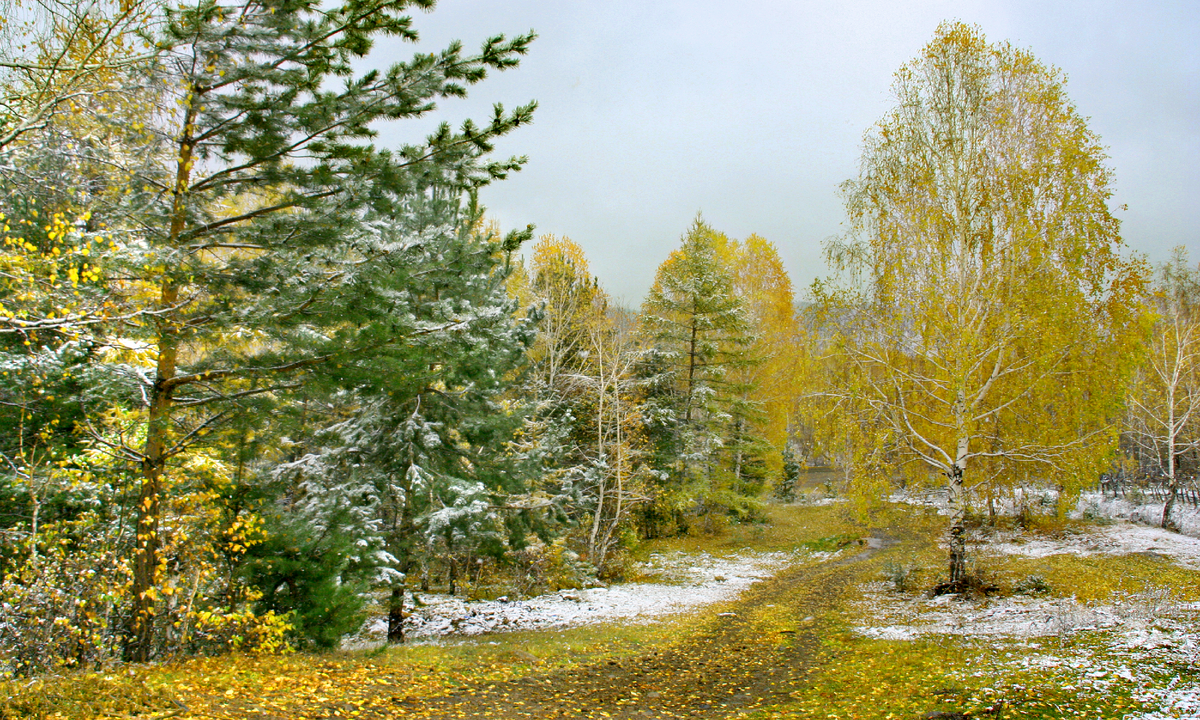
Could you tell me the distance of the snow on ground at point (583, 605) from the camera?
11.0m

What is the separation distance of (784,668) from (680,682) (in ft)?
4.98

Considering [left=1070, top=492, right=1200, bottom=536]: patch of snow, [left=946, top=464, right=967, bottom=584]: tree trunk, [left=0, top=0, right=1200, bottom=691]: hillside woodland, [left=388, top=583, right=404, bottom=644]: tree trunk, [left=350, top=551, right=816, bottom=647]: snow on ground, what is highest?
[left=0, top=0, right=1200, bottom=691]: hillside woodland

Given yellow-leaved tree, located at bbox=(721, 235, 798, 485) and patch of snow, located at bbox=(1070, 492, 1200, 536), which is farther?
yellow-leaved tree, located at bbox=(721, 235, 798, 485)

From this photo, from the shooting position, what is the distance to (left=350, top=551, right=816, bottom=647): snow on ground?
1105 centimetres

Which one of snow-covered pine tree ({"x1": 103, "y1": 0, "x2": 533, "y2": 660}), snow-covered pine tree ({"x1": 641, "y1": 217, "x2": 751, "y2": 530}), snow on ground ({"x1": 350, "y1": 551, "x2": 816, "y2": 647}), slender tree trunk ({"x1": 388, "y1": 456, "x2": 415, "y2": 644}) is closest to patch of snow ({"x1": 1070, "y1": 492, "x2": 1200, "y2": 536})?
snow-covered pine tree ({"x1": 641, "y1": 217, "x2": 751, "y2": 530})

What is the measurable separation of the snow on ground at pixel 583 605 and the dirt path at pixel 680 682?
2129 millimetres

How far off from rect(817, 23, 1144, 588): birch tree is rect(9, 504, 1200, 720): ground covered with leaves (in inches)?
88.1

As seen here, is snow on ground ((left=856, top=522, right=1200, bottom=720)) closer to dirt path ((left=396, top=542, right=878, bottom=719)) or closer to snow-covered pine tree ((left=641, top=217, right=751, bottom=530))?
dirt path ((left=396, top=542, right=878, bottom=719))

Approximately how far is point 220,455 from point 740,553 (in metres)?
16.4

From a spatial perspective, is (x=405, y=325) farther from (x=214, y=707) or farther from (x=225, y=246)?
(x=214, y=707)

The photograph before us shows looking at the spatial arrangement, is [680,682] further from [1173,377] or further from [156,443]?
[1173,377]

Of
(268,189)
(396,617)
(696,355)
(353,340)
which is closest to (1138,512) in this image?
(696,355)

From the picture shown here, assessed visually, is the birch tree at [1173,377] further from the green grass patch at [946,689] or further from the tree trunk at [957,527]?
the green grass patch at [946,689]

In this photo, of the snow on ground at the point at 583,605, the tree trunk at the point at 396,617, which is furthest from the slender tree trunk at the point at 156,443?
the snow on ground at the point at 583,605
